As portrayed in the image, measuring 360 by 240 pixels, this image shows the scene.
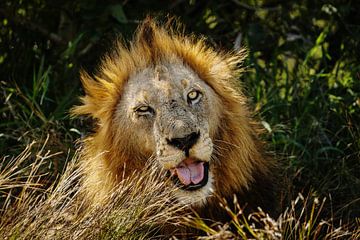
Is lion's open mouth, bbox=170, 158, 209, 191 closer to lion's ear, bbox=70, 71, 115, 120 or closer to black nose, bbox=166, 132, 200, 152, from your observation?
black nose, bbox=166, 132, 200, 152

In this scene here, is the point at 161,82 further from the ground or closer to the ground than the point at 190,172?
further from the ground

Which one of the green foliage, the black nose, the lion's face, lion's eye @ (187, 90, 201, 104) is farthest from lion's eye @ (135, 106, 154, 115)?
the green foliage

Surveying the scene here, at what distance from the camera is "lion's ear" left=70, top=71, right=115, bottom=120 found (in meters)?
4.45

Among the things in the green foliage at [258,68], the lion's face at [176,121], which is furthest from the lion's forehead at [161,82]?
the green foliage at [258,68]

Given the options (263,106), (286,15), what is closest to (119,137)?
(263,106)

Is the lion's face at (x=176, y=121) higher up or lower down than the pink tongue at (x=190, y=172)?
higher up

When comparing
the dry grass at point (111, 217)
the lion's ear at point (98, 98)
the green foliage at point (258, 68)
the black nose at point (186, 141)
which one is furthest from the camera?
the green foliage at point (258, 68)

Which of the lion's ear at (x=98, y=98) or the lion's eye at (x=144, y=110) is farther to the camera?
the lion's ear at (x=98, y=98)

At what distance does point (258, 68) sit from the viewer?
19.9 feet

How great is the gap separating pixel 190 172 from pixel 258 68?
216cm

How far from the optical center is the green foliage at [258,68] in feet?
17.7

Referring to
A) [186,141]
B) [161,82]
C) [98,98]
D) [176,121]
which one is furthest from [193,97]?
[98,98]

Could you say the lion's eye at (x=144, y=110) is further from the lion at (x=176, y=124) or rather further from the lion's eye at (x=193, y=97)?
the lion's eye at (x=193, y=97)

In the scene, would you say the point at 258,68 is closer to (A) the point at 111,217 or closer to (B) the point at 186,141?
(B) the point at 186,141
